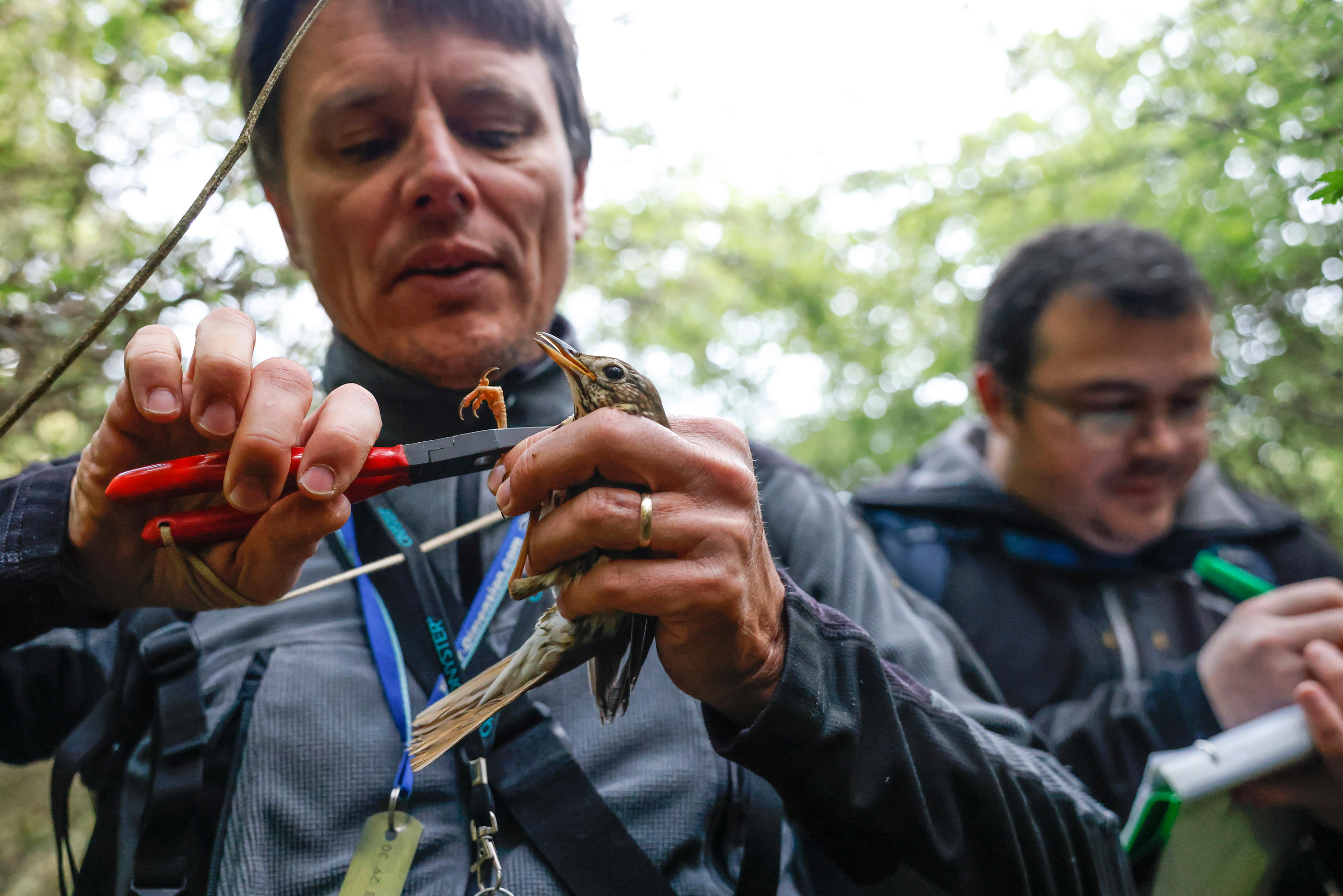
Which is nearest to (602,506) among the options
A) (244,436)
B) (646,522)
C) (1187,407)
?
(646,522)

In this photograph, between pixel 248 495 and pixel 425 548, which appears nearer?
pixel 248 495

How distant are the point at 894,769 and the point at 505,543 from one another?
2.84 feet

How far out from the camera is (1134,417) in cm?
329

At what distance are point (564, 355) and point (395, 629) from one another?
0.81 m

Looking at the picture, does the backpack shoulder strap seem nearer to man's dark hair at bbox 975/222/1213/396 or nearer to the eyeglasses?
the eyeglasses

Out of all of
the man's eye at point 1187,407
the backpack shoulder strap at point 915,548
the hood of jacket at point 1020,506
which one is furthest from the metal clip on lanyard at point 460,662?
the man's eye at point 1187,407

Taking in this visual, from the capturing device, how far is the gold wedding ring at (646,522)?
1006 mm

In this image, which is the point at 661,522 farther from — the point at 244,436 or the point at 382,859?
the point at 382,859

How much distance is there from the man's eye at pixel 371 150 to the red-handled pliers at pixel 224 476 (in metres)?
0.61

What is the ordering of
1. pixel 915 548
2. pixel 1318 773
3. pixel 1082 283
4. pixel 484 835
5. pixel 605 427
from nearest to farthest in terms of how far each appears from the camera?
pixel 605 427 → pixel 484 835 → pixel 1318 773 → pixel 915 548 → pixel 1082 283

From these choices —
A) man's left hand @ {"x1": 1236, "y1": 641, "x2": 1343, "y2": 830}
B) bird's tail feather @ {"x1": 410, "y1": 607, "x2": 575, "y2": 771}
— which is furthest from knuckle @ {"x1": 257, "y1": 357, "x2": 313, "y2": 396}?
man's left hand @ {"x1": 1236, "y1": 641, "x2": 1343, "y2": 830}

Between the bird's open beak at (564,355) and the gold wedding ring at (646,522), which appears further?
the bird's open beak at (564,355)

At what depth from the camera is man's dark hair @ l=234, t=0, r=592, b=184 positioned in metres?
1.38

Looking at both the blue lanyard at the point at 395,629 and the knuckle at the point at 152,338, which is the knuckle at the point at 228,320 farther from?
the blue lanyard at the point at 395,629
